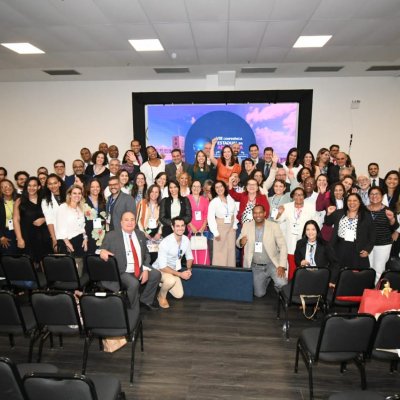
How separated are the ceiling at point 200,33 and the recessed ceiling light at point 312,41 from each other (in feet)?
0.41

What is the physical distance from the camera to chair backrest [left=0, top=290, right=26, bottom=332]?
283 centimetres

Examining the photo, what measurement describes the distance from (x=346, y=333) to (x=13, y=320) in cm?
299

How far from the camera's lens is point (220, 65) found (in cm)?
697

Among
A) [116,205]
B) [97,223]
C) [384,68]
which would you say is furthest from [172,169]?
[384,68]

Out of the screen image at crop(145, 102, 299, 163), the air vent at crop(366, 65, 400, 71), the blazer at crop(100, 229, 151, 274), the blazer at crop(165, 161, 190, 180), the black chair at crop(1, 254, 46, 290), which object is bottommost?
the black chair at crop(1, 254, 46, 290)

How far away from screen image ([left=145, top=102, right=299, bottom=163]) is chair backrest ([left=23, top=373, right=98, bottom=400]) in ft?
23.2

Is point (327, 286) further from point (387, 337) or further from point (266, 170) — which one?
point (266, 170)

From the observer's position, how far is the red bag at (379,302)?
2.81 m

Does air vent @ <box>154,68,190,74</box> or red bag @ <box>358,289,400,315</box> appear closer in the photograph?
red bag @ <box>358,289,400,315</box>

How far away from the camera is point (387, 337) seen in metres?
2.56

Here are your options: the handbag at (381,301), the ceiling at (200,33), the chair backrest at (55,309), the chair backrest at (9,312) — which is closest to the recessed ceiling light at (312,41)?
the ceiling at (200,33)

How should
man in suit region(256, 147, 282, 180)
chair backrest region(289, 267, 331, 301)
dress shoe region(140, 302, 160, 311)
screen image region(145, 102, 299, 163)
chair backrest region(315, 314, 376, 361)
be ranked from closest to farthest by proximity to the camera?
chair backrest region(315, 314, 376, 361) → chair backrest region(289, 267, 331, 301) → dress shoe region(140, 302, 160, 311) → man in suit region(256, 147, 282, 180) → screen image region(145, 102, 299, 163)

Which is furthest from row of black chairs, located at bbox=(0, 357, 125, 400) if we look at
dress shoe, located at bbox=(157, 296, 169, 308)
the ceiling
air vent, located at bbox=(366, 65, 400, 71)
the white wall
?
air vent, located at bbox=(366, 65, 400, 71)

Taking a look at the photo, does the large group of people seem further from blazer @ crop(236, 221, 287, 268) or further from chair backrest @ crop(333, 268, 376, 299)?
chair backrest @ crop(333, 268, 376, 299)
